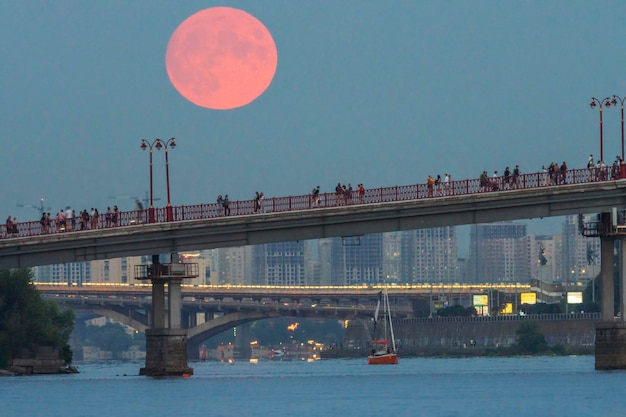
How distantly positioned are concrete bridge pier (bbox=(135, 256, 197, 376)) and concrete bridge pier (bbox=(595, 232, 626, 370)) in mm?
29462

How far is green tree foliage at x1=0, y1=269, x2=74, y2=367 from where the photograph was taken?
15312 centimetres

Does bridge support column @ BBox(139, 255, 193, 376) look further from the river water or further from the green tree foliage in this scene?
the green tree foliage

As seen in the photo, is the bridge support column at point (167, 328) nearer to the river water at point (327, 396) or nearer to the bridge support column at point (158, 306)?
the bridge support column at point (158, 306)

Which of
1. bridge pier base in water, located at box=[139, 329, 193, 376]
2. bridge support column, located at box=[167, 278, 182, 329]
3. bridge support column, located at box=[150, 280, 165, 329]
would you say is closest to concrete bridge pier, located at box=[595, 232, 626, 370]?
bridge pier base in water, located at box=[139, 329, 193, 376]

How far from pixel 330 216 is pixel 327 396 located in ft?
57.6

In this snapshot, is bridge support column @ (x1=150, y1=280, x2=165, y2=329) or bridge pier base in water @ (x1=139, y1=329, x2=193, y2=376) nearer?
bridge pier base in water @ (x1=139, y1=329, x2=193, y2=376)

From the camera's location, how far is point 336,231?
128750 millimetres

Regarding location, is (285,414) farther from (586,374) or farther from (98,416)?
(586,374)

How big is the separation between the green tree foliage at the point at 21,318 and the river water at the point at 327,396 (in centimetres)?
1034

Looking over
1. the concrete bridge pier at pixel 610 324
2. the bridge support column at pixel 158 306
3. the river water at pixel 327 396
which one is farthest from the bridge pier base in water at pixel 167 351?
the concrete bridge pier at pixel 610 324

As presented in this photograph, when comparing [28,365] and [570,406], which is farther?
[28,365]

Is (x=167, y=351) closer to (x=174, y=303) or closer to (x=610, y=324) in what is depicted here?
(x=174, y=303)

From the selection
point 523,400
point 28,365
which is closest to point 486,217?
point 523,400

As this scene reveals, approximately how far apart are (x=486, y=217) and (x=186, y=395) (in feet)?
91.5
